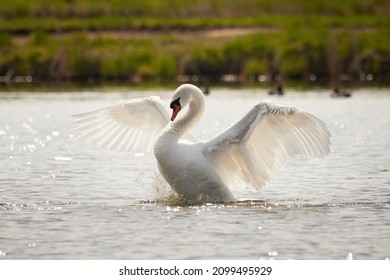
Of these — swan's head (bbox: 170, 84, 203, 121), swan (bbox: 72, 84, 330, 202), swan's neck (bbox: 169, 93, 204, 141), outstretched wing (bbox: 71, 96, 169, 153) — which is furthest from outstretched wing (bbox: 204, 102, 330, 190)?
outstretched wing (bbox: 71, 96, 169, 153)

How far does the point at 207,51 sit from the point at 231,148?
4122cm

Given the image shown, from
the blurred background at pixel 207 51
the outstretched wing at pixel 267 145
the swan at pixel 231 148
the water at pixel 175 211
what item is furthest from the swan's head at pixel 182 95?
the blurred background at pixel 207 51

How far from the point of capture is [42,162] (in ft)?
63.4

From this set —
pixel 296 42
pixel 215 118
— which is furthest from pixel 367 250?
pixel 296 42

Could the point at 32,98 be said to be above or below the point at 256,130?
below

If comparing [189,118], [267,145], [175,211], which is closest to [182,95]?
[189,118]

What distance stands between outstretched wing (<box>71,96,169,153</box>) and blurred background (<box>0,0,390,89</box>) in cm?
2967

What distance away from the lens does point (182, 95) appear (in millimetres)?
14234

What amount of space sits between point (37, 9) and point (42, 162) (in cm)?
6066

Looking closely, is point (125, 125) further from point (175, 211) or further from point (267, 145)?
point (267, 145)

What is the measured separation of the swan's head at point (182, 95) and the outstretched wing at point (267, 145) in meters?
0.65

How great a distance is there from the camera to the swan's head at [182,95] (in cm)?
1417

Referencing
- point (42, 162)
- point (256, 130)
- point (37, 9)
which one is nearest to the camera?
→ point (256, 130)

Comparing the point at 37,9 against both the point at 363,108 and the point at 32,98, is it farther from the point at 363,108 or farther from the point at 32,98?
the point at 363,108
